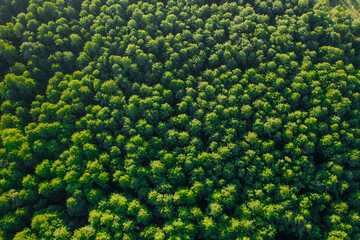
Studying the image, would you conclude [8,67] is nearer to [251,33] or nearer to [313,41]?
[251,33]

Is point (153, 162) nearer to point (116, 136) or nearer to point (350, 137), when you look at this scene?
point (116, 136)

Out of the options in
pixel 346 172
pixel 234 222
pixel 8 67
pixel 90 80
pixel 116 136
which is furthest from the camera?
pixel 8 67

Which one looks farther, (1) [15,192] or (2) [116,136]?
(2) [116,136]

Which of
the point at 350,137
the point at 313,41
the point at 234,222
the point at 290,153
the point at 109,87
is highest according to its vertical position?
the point at 313,41

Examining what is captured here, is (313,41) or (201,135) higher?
(313,41)

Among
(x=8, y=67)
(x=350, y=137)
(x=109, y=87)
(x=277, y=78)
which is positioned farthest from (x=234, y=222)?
(x=8, y=67)

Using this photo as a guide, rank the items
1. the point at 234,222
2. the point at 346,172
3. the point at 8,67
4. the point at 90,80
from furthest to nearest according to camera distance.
Answer: the point at 8,67
the point at 90,80
the point at 346,172
the point at 234,222
